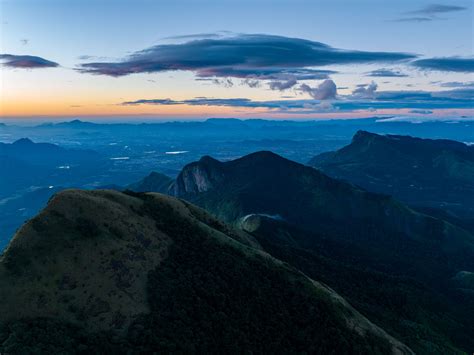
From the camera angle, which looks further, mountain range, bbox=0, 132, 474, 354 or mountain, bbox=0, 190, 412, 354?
mountain range, bbox=0, 132, 474, 354

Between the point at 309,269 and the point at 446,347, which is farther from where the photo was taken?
the point at 309,269

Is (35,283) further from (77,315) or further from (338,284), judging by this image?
(338,284)

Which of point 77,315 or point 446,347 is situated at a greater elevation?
point 77,315

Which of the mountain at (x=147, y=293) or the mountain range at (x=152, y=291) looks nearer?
the mountain at (x=147, y=293)

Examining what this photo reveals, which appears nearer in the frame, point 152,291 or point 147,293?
point 147,293

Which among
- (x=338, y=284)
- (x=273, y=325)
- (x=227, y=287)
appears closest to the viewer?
(x=273, y=325)

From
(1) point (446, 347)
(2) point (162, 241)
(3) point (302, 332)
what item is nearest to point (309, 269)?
(1) point (446, 347)

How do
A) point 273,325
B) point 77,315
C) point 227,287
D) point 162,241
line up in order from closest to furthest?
point 77,315 < point 273,325 < point 227,287 < point 162,241

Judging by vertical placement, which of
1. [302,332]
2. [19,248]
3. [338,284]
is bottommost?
[338,284]
